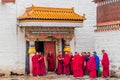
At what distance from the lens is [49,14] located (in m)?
21.4

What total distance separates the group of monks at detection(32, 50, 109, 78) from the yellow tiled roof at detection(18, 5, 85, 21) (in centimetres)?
185

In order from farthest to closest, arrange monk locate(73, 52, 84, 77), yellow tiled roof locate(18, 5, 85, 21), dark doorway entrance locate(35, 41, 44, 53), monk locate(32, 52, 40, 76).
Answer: dark doorway entrance locate(35, 41, 44, 53) → monk locate(32, 52, 40, 76) → yellow tiled roof locate(18, 5, 85, 21) → monk locate(73, 52, 84, 77)

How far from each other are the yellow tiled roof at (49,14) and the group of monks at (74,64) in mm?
1849

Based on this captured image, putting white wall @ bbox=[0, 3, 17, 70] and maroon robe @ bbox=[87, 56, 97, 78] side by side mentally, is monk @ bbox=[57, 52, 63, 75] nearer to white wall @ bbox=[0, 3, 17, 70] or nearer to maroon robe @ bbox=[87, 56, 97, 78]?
maroon robe @ bbox=[87, 56, 97, 78]

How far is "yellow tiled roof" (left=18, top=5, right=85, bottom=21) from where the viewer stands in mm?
20708

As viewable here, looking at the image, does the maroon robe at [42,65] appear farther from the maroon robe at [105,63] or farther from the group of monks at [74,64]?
the maroon robe at [105,63]

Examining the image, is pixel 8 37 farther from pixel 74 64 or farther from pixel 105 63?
pixel 105 63

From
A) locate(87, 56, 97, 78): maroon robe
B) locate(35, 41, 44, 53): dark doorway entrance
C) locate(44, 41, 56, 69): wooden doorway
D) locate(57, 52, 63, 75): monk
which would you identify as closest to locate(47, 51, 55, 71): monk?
locate(44, 41, 56, 69): wooden doorway

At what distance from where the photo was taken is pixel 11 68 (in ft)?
69.7

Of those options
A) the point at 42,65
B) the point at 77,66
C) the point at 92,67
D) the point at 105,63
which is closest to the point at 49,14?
the point at 42,65

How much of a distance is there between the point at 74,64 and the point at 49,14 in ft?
9.71

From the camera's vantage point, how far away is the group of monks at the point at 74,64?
19953 mm

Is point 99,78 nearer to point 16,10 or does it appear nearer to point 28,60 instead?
point 28,60

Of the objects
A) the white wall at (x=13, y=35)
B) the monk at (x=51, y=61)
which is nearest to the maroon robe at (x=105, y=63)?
the monk at (x=51, y=61)
